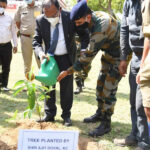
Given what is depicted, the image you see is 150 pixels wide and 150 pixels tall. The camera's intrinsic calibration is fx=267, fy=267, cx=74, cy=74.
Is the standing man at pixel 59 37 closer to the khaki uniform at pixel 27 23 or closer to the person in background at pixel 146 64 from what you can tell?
the person in background at pixel 146 64

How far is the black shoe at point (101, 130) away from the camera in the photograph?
12.2ft

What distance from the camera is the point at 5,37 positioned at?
5453 mm

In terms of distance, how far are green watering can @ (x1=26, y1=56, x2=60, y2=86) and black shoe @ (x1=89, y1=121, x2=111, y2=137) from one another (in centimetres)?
97

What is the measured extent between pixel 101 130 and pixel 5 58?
2895 mm

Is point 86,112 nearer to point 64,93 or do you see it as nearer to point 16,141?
point 64,93

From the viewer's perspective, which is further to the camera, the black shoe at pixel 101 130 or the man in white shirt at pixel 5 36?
the man in white shirt at pixel 5 36

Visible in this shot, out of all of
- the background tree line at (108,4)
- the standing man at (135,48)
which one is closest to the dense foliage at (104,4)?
the background tree line at (108,4)

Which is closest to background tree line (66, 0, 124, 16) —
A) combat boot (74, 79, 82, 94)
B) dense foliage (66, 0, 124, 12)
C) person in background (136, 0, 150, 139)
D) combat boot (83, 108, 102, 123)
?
dense foliage (66, 0, 124, 12)

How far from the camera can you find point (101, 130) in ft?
12.4

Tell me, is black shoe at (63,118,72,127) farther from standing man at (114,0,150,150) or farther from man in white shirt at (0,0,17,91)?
man in white shirt at (0,0,17,91)

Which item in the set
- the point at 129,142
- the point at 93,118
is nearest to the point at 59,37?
the point at 93,118

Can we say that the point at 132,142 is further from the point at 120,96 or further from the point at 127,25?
the point at 120,96

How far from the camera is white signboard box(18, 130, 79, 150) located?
2133 millimetres

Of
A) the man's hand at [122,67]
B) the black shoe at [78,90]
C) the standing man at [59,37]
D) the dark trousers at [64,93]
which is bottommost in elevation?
the black shoe at [78,90]
